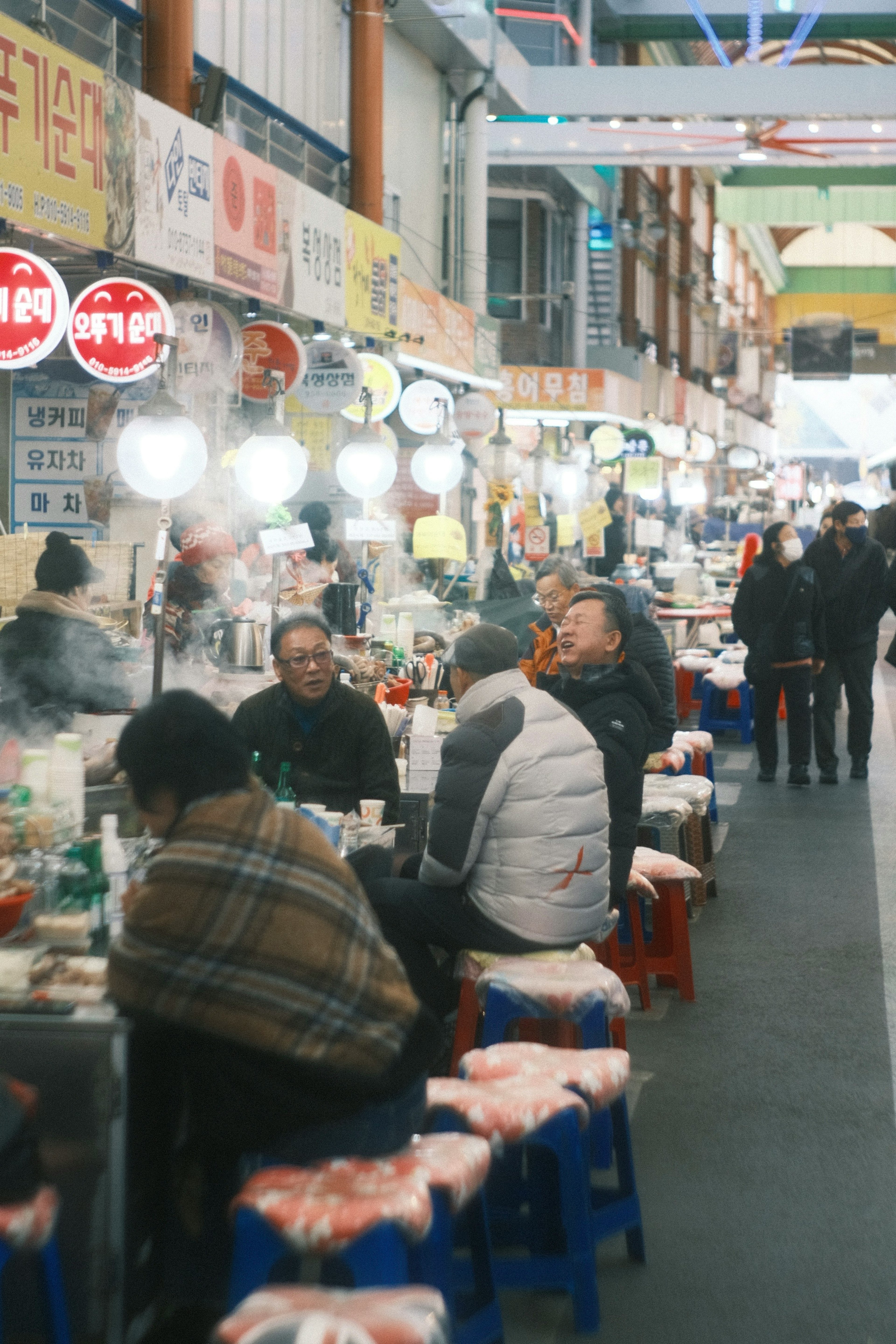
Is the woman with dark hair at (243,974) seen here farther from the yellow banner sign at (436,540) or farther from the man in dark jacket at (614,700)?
the yellow banner sign at (436,540)

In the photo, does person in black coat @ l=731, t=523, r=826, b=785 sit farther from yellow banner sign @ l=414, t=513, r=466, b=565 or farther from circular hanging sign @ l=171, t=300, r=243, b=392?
circular hanging sign @ l=171, t=300, r=243, b=392

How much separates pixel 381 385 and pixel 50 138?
5.40 meters

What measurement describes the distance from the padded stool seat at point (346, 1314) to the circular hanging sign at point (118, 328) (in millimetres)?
5287

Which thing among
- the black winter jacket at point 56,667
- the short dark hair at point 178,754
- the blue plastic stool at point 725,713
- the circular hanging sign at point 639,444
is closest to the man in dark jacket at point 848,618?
the blue plastic stool at point 725,713

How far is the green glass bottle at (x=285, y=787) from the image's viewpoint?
18.2 feet

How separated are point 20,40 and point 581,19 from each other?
17855 mm

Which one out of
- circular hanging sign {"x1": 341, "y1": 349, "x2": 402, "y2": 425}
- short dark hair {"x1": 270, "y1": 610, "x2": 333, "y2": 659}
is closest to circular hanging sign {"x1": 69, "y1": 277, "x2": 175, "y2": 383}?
short dark hair {"x1": 270, "y1": 610, "x2": 333, "y2": 659}

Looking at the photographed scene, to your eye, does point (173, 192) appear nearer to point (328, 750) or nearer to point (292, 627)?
point (292, 627)

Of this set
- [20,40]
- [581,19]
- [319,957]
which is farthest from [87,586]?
[581,19]

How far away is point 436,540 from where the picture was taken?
10742 millimetres

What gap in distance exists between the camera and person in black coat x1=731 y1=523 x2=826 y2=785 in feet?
36.0

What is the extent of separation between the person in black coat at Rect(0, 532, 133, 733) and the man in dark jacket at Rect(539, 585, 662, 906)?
2.20m

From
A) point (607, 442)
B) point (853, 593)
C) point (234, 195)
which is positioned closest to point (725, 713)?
point (853, 593)

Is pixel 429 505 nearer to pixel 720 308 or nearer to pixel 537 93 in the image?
pixel 537 93
